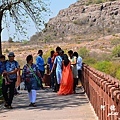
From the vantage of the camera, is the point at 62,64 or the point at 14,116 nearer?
the point at 14,116

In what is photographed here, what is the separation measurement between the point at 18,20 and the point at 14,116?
10.9 metres

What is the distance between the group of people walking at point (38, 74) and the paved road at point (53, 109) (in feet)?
1.61

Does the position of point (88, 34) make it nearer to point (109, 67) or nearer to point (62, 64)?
point (109, 67)

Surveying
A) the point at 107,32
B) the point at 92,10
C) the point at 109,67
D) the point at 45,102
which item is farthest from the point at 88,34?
the point at 45,102

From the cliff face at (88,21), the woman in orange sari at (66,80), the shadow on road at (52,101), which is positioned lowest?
the shadow on road at (52,101)

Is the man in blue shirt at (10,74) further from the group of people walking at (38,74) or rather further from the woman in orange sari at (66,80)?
the woman in orange sari at (66,80)

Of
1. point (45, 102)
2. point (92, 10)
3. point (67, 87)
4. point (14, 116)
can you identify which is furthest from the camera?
point (92, 10)

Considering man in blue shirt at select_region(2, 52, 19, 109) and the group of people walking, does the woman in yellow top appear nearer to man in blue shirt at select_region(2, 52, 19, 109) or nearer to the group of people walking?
the group of people walking

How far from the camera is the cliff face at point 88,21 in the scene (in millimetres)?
113938

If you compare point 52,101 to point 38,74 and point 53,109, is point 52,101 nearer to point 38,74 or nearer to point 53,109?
point 38,74

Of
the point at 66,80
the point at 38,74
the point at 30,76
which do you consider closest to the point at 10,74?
the point at 30,76

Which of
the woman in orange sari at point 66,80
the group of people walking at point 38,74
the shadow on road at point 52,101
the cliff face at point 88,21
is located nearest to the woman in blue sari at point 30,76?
the group of people walking at point 38,74

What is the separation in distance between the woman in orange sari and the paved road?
0.53m

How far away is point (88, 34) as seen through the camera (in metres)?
112
